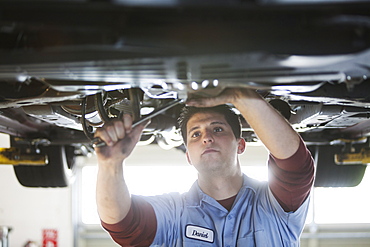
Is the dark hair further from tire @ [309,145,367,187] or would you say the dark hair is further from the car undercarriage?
tire @ [309,145,367,187]

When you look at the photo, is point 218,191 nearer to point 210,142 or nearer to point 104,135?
point 210,142

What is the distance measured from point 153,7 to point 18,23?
1.01ft

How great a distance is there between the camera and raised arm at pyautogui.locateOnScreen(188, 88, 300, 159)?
1.38m

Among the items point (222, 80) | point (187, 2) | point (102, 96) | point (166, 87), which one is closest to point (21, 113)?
point (102, 96)

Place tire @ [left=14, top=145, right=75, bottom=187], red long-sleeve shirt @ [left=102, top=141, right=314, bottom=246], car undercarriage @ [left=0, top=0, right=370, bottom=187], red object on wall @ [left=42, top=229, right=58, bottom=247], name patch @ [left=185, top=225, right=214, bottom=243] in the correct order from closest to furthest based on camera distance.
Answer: car undercarriage @ [left=0, top=0, right=370, bottom=187] → red long-sleeve shirt @ [left=102, top=141, right=314, bottom=246] → name patch @ [left=185, top=225, right=214, bottom=243] → tire @ [left=14, top=145, right=75, bottom=187] → red object on wall @ [left=42, top=229, right=58, bottom=247]

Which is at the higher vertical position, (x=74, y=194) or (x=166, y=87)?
(x=74, y=194)

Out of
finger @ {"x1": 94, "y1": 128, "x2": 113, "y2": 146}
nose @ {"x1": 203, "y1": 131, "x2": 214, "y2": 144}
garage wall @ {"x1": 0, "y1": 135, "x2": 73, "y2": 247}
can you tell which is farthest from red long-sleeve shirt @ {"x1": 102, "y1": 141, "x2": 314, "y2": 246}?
garage wall @ {"x1": 0, "y1": 135, "x2": 73, "y2": 247}

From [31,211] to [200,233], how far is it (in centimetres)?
596

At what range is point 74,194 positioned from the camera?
725cm

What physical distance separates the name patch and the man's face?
0.79 feet

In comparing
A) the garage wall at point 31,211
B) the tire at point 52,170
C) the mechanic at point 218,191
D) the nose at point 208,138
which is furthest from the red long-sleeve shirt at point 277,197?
the garage wall at point 31,211

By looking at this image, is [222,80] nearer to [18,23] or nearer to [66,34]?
[66,34]

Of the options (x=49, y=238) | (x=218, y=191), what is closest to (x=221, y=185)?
(x=218, y=191)

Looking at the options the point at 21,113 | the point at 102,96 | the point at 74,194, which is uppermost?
the point at 74,194
